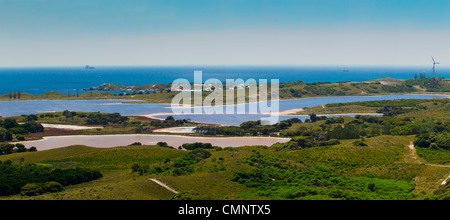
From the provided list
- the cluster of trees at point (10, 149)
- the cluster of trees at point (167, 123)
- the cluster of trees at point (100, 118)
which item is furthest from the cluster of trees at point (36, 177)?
the cluster of trees at point (100, 118)

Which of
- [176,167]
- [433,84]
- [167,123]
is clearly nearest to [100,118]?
[167,123]

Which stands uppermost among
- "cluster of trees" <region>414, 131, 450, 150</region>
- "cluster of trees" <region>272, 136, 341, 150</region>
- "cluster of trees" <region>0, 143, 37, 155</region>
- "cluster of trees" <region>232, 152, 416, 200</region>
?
"cluster of trees" <region>414, 131, 450, 150</region>

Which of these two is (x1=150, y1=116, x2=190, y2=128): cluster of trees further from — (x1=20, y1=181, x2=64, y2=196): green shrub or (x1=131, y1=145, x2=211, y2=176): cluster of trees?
(x1=20, y1=181, x2=64, y2=196): green shrub

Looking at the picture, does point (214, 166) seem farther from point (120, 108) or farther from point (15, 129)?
point (120, 108)

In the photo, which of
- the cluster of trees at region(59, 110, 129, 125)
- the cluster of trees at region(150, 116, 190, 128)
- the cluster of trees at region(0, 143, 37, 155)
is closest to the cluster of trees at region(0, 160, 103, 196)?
the cluster of trees at region(0, 143, 37, 155)

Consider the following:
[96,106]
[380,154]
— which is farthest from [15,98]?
[380,154]
